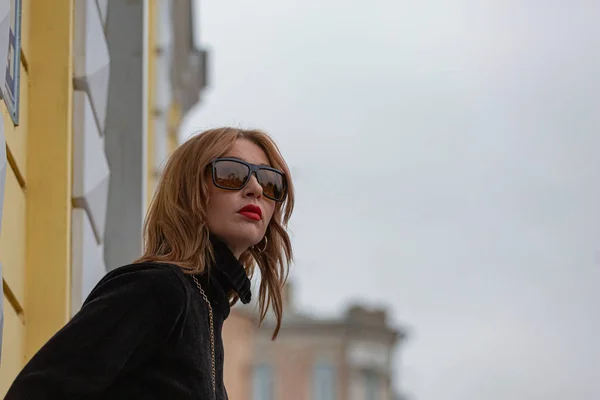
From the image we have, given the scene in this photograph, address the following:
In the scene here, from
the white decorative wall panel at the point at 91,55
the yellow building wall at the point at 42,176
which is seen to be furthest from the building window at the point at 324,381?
the yellow building wall at the point at 42,176

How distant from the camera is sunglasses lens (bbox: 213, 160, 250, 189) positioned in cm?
420

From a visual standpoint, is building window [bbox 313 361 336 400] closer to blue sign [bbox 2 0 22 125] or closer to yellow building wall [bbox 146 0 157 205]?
yellow building wall [bbox 146 0 157 205]

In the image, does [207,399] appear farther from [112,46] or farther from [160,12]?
[160,12]

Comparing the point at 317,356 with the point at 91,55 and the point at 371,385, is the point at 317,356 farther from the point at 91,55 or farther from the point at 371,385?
the point at 91,55

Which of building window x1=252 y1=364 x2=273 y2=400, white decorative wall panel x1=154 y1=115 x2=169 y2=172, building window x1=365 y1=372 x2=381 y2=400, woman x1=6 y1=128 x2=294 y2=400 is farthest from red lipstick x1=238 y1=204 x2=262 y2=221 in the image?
building window x1=365 y1=372 x2=381 y2=400

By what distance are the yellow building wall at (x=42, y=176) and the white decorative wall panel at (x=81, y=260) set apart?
159 millimetres

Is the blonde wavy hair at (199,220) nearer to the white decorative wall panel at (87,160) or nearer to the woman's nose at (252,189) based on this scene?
the woman's nose at (252,189)

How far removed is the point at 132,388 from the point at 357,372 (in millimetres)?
48213

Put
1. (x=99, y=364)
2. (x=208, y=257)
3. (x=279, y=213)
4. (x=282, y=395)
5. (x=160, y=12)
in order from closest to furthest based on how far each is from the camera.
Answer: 1. (x=99, y=364)
2. (x=208, y=257)
3. (x=279, y=213)
4. (x=160, y=12)
5. (x=282, y=395)

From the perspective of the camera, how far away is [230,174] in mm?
4215

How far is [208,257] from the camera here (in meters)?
4.10

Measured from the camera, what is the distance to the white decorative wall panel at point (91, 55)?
5.68 m

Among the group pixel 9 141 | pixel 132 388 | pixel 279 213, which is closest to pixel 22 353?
pixel 9 141

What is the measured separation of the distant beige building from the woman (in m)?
46.7
